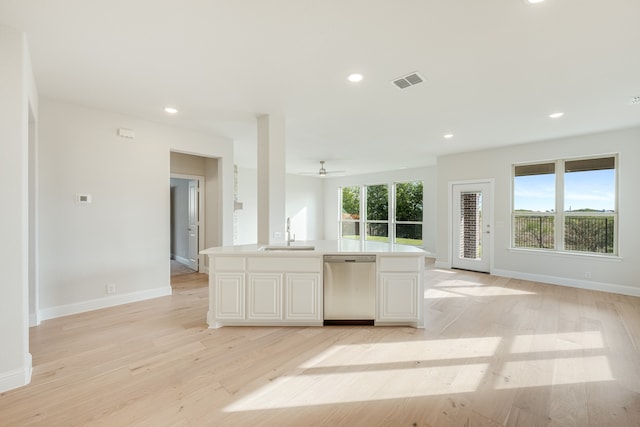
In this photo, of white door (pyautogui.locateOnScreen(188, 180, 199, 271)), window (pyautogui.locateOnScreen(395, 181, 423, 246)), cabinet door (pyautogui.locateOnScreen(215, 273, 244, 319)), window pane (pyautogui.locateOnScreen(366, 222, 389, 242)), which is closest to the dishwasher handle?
cabinet door (pyautogui.locateOnScreen(215, 273, 244, 319))

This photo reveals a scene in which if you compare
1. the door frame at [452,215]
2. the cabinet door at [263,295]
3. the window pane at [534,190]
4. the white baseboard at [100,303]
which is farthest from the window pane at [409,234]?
the white baseboard at [100,303]

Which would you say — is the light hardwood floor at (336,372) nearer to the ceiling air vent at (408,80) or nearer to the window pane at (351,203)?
the ceiling air vent at (408,80)

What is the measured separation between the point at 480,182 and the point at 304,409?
5828mm

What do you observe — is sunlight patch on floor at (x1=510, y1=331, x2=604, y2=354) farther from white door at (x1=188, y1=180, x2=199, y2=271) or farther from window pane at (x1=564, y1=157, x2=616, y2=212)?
white door at (x1=188, y1=180, x2=199, y2=271)

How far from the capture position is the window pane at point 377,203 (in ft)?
30.7

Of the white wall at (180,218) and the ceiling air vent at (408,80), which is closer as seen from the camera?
the ceiling air vent at (408,80)

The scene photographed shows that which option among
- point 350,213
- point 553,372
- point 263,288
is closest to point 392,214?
point 350,213

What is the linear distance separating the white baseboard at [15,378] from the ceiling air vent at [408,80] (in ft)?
13.1

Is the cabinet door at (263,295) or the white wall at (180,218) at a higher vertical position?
the white wall at (180,218)

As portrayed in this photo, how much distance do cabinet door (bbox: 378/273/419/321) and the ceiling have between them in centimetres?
208

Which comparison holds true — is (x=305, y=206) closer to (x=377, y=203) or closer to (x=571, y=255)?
(x=377, y=203)

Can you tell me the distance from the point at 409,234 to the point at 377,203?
149cm

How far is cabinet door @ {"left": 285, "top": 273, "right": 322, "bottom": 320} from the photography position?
3236mm

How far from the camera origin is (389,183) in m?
9.15
